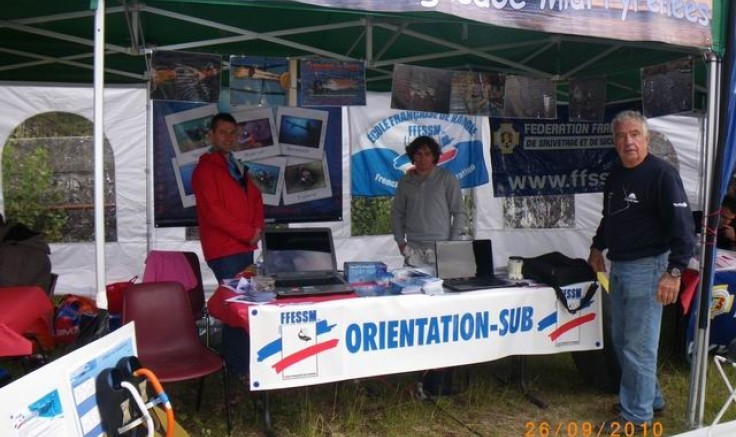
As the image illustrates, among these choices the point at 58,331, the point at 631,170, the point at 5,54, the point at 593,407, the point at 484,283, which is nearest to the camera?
the point at 631,170

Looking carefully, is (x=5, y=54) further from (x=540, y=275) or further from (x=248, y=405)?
(x=540, y=275)

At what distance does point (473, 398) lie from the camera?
11.7 feet

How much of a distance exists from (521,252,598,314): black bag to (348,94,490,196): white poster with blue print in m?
3.08

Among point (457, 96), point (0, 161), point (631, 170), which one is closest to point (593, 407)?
point (631, 170)

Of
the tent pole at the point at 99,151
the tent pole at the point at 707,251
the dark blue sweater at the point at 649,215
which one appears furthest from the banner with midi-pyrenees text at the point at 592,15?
the tent pole at the point at 99,151

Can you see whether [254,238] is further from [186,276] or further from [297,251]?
[297,251]

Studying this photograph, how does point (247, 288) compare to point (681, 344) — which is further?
point (681, 344)

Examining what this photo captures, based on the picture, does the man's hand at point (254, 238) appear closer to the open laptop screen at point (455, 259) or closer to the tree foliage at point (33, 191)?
the open laptop screen at point (455, 259)

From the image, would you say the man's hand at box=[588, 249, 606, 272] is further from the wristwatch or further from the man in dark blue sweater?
the wristwatch

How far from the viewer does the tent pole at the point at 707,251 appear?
10.0 ft

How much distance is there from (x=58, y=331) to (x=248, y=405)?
1618 millimetres

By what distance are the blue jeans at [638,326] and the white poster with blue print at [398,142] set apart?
345cm

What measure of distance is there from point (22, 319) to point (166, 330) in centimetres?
68

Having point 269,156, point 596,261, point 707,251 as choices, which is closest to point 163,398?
point 596,261
